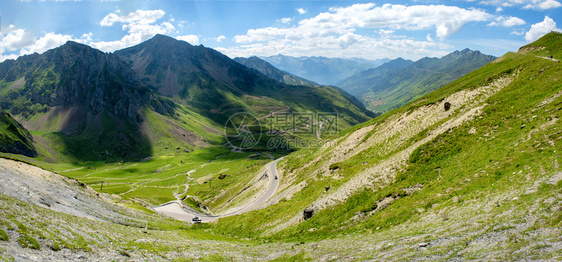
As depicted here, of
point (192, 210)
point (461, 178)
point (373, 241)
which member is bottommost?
point (192, 210)

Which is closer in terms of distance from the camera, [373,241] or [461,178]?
[373,241]

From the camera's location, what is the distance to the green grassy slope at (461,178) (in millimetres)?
23812

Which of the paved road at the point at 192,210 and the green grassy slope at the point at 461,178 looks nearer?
the green grassy slope at the point at 461,178

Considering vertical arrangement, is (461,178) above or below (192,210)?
above

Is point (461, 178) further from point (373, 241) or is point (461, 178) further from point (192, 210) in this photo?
point (192, 210)

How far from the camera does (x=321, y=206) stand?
45031mm

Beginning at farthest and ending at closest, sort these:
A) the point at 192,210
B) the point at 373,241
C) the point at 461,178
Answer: the point at 192,210
the point at 461,178
the point at 373,241

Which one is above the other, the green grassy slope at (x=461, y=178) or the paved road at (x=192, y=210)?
the green grassy slope at (x=461, y=178)

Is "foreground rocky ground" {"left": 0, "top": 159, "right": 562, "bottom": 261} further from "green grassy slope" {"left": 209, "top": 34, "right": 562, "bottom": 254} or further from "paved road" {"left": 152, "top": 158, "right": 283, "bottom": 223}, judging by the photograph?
"paved road" {"left": 152, "top": 158, "right": 283, "bottom": 223}

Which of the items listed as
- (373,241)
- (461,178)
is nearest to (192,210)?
(373,241)

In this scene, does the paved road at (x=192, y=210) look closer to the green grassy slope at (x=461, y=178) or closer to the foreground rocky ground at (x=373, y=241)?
the green grassy slope at (x=461, y=178)

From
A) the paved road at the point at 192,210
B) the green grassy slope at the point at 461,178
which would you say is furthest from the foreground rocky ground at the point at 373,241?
the paved road at the point at 192,210

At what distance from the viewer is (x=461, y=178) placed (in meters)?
33.2

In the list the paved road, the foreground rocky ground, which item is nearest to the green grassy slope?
the foreground rocky ground
